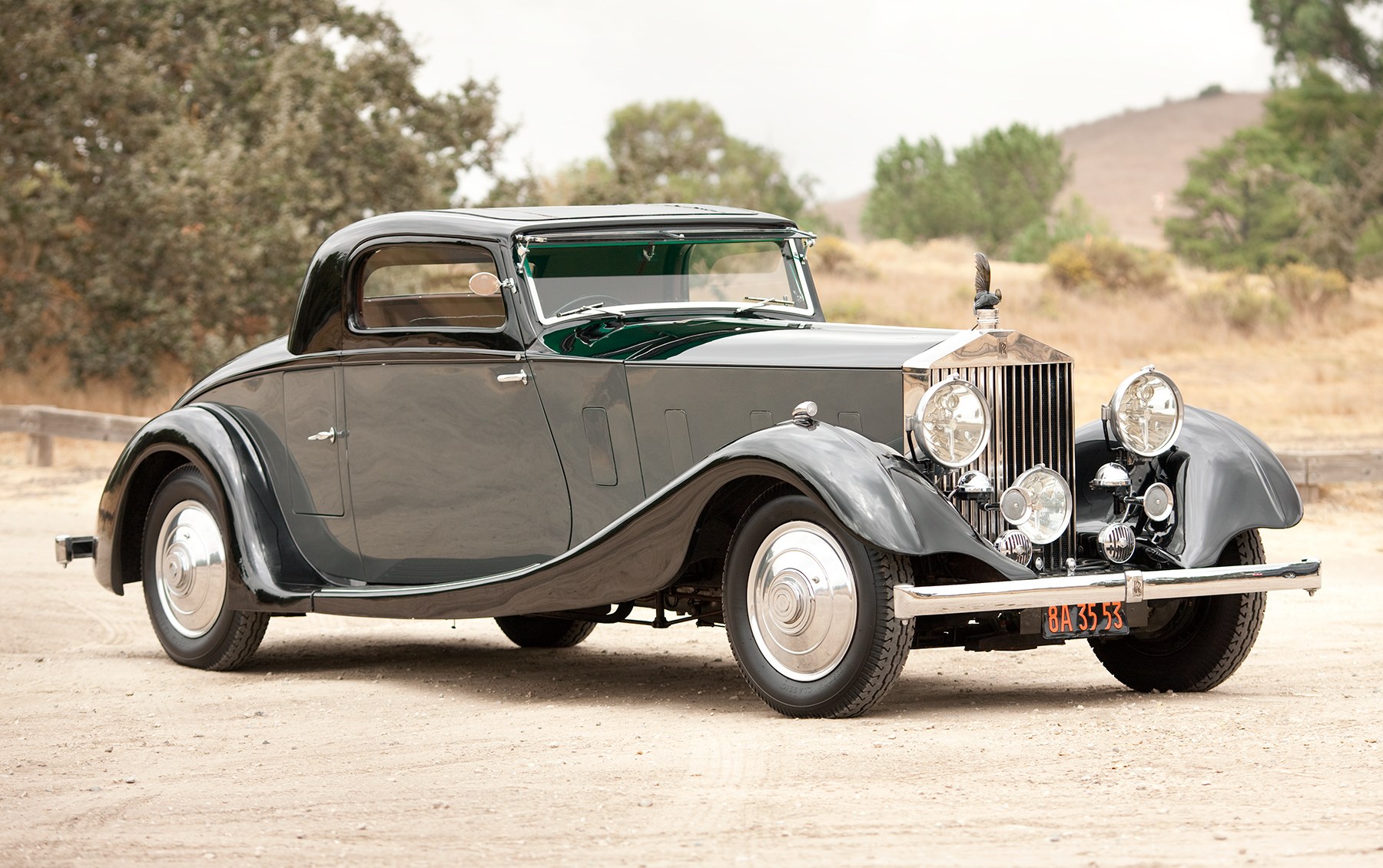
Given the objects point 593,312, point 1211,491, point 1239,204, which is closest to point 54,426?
point 593,312

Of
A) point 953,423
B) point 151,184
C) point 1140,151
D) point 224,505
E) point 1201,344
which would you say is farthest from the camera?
point 1140,151

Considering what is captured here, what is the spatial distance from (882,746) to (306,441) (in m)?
3.30

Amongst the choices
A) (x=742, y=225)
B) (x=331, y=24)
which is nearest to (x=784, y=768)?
(x=742, y=225)

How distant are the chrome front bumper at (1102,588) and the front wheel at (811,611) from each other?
0.41ft

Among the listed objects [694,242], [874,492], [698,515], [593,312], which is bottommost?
[698,515]

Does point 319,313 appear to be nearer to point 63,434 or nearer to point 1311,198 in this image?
point 63,434

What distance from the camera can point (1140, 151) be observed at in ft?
456

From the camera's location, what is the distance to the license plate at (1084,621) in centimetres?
572

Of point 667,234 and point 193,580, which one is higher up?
point 667,234

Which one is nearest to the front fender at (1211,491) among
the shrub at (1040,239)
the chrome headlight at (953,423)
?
the chrome headlight at (953,423)

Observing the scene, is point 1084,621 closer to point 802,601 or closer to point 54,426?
point 802,601

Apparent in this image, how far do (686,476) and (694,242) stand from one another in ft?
5.51

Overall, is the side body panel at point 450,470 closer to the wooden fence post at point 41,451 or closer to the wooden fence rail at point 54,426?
the wooden fence rail at point 54,426

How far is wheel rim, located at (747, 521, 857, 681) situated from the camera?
554 centimetres
